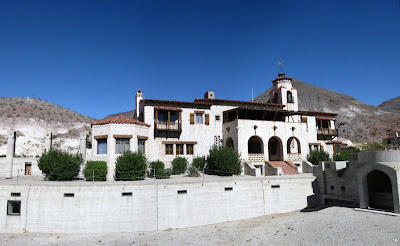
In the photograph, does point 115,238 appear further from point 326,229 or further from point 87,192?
point 326,229

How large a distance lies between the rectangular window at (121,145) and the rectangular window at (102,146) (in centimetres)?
114

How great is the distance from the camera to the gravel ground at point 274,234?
1594cm

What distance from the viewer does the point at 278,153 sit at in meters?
35.5

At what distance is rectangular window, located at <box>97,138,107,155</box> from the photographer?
2797 cm

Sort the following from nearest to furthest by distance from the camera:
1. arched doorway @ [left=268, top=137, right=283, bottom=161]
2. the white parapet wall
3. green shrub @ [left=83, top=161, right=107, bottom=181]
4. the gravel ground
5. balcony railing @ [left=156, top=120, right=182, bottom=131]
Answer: the gravel ground < the white parapet wall < green shrub @ [left=83, top=161, right=107, bottom=181] < balcony railing @ [left=156, top=120, right=182, bottom=131] < arched doorway @ [left=268, top=137, right=283, bottom=161]

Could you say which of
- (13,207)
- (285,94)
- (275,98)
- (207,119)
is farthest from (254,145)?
(13,207)

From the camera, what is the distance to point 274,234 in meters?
17.9

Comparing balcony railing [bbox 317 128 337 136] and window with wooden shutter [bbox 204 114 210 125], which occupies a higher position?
window with wooden shutter [bbox 204 114 210 125]

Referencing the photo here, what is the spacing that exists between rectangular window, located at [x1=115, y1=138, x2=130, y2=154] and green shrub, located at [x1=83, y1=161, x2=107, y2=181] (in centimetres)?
251

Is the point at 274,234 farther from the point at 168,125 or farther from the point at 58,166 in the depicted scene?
the point at 58,166

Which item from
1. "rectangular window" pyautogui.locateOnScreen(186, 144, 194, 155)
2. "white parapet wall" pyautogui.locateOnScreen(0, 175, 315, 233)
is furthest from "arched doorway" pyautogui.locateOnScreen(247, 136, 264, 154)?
"white parapet wall" pyautogui.locateOnScreen(0, 175, 315, 233)

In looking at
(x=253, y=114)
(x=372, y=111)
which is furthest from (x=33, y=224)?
(x=372, y=111)

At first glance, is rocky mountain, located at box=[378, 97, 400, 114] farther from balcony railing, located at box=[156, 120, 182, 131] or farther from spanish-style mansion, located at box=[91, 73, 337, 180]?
balcony railing, located at box=[156, 120, 182, 131]

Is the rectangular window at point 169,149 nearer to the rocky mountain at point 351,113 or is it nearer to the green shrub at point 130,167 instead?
the green shrub at point 130,167
